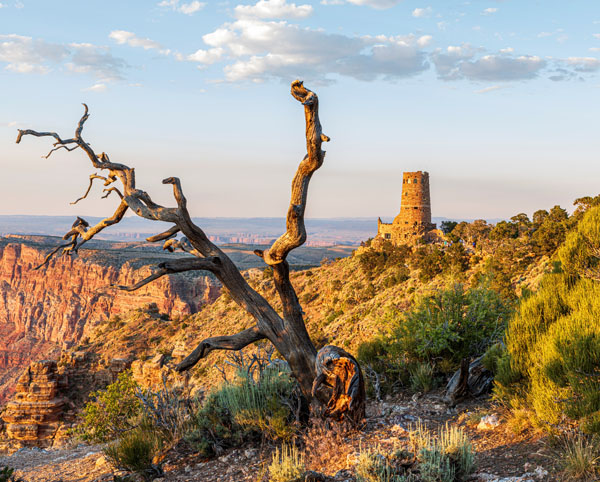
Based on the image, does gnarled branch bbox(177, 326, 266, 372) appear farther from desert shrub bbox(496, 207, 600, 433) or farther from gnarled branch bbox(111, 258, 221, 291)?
desert shrub bbox(496, 207, 600, 433)

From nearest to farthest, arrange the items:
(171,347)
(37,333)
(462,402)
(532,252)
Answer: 1. (462,402)
2. (532,252)
3. (171,347)
4. (37,333)

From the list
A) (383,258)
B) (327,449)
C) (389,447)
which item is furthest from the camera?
(383,258)

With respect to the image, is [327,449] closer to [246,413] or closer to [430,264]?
[246,413]

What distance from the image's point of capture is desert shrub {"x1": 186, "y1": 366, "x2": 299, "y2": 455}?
26.2 feet

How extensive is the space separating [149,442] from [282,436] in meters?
2.29

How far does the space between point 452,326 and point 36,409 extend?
115ft

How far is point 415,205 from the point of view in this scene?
173ft

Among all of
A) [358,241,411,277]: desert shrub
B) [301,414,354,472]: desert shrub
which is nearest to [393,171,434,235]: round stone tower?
[358,241,411,277]: desert shrub

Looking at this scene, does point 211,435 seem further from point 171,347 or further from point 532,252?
point 171,347

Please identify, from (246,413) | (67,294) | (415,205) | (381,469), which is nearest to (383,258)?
(415,205)

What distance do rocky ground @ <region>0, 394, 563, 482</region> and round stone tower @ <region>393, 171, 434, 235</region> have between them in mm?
43959

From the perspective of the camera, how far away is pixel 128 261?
9888 centimetres

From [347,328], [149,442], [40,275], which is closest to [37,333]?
[40,275]

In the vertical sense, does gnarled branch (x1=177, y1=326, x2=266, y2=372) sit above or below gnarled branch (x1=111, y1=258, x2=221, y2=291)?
below
